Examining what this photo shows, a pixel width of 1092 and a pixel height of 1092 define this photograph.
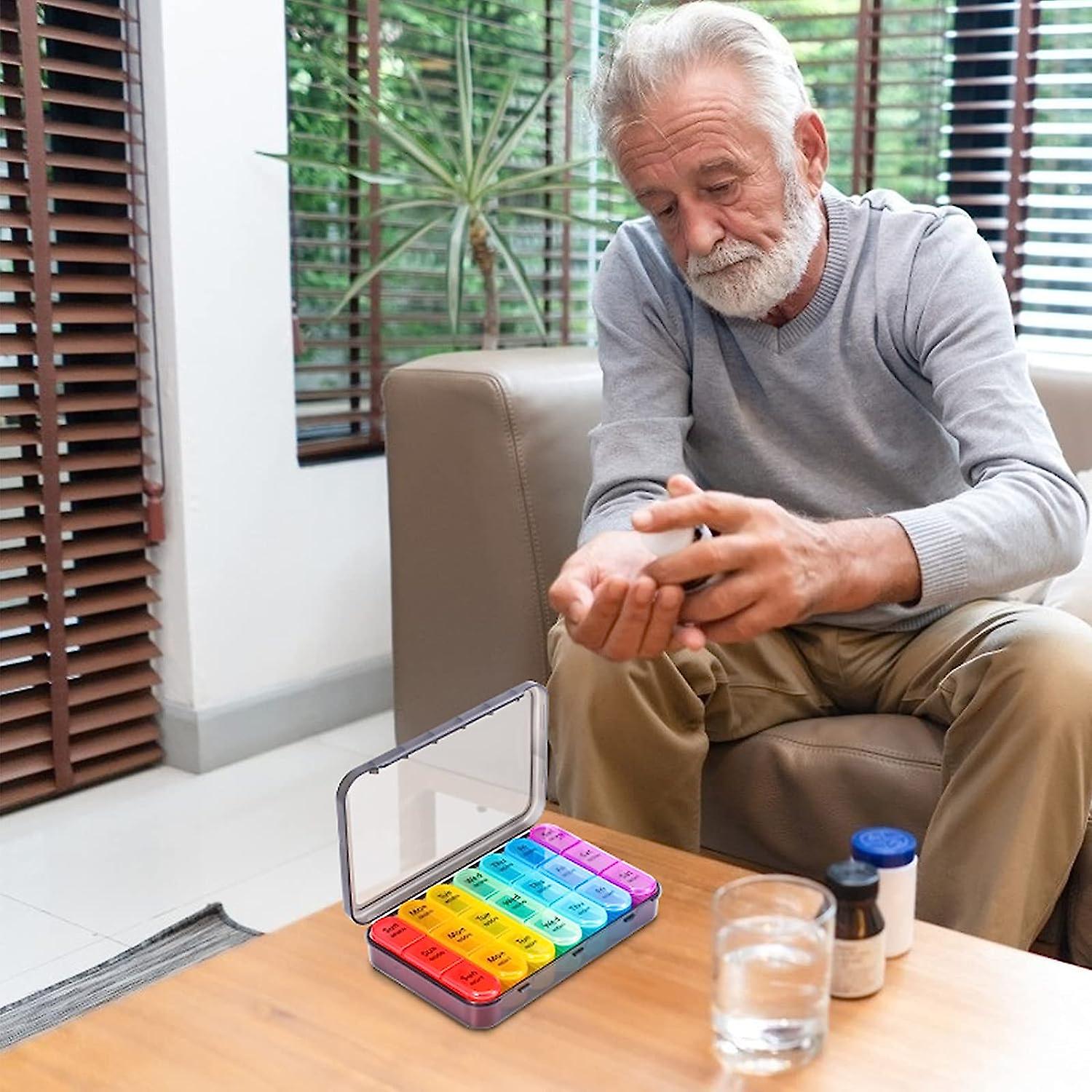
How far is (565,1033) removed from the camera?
2.99ft

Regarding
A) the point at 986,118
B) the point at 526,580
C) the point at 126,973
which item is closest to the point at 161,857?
the point at 126,973

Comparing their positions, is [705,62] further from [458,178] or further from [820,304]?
[458,178]

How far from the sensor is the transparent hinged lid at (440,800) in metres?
1.03

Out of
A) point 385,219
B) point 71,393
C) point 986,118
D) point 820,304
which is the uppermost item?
point 986,118

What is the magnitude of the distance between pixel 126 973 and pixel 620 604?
923 millimetres

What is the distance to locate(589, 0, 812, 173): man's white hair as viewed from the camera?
5.19 ft

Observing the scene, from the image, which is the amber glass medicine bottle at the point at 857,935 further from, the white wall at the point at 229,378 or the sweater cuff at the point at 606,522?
the white wall at the point at 229,378

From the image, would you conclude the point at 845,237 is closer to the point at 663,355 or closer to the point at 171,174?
the point at 663,355

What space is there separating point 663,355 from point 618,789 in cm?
57

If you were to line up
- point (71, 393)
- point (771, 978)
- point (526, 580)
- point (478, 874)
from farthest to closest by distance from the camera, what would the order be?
point (71, 393) → point (526, 580) → point (478, 874) → point (771, 978)

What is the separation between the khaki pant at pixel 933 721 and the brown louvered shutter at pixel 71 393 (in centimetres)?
108

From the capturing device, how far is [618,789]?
147cm

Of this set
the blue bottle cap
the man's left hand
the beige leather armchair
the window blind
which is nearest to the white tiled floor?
the beige leather armchair

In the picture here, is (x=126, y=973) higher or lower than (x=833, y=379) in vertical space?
lower
